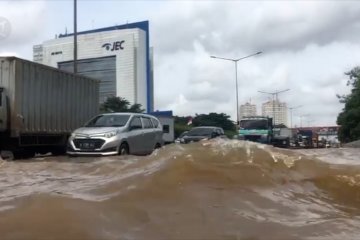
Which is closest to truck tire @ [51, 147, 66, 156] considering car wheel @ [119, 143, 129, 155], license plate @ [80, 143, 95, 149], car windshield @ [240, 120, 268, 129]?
license plate @ [80, 143, 95, 149]

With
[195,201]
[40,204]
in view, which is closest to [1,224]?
[40,204]

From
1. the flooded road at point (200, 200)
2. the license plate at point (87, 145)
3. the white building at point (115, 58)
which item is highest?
the white building at point (115, 58)

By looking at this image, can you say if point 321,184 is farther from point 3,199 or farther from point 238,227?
point 3,199

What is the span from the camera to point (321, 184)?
7.13 m

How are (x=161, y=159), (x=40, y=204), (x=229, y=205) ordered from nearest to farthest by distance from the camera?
(x=40, y=204) → (x=229, y=205) → (x=161, y=159)

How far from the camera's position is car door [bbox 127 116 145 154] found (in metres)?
14.3

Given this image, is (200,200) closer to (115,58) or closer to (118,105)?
(118,105)

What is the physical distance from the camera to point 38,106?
624 inches

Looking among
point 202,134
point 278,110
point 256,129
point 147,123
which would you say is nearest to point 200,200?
point 147,123

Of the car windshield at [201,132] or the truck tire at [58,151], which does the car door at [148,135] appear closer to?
the truck tire at [58,151]

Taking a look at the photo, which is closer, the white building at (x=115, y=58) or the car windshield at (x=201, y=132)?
the car windshield at (x=201, y=132)

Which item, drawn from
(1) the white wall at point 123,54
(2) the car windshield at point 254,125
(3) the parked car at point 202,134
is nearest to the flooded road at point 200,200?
(3) the parked car at point 202,134

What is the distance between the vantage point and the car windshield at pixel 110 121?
1443 cm

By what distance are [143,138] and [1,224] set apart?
1014 cm
